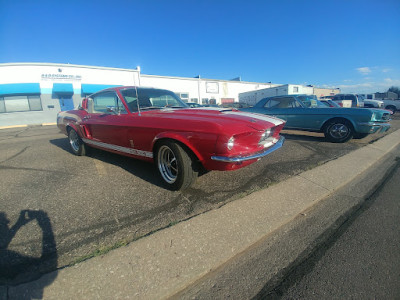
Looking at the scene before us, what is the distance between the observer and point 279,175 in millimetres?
3111

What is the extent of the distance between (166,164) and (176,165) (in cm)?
24

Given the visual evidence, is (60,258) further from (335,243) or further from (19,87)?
(19,87)

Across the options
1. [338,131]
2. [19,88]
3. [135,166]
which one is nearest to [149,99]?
[135,166]

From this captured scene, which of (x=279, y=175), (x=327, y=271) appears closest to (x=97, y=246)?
(x=327, y=271)

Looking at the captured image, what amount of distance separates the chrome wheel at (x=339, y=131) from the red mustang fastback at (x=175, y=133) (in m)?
3.67

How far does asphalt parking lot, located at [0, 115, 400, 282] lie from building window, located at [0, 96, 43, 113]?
17587mm

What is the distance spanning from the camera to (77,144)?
4504 millimetres

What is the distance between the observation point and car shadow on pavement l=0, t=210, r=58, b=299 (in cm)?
128

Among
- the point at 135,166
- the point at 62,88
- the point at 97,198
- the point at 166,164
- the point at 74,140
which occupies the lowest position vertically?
the point at 97,198

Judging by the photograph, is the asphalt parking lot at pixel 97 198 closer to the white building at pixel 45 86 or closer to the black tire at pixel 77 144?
the black tire at pixel 77 144

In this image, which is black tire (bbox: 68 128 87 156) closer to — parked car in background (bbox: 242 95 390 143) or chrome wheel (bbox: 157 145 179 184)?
chrome wheel (bbox: 157 145 179 184)

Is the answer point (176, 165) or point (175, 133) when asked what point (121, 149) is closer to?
point (176, 165)

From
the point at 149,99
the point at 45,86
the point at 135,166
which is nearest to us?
the point at 149,99

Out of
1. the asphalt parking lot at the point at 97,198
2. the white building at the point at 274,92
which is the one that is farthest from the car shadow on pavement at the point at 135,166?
the white building at the point at 274,92
